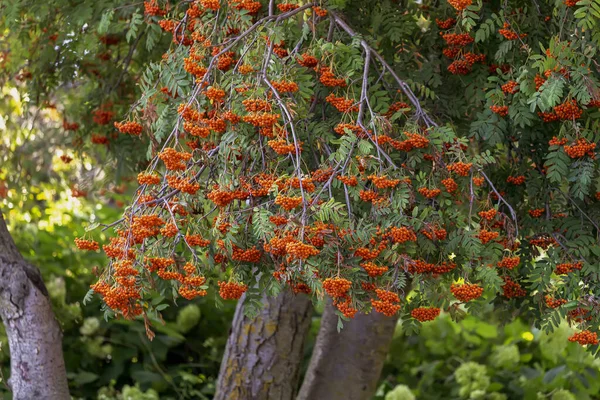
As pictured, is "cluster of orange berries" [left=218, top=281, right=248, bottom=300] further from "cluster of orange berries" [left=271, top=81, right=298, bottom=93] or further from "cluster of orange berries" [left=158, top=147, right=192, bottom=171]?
"cluster of orange berries" [left=271, top=81, right=298, bottom=93]

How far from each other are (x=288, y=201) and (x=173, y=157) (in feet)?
1.40

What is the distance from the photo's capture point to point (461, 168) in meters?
2.87

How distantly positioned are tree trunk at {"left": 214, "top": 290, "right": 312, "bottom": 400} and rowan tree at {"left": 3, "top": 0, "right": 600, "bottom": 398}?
1.46 m

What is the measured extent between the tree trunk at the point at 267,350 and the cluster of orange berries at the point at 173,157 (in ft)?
6.50

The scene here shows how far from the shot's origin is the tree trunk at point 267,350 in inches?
185

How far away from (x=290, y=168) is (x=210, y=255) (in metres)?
0.41

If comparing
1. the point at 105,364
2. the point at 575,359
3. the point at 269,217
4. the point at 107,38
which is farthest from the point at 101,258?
the point at 269,217

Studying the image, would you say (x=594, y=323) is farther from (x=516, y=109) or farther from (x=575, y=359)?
(x=575, y=359)

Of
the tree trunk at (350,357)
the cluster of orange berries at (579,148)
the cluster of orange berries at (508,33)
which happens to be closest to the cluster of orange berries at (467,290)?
the cluster of orange berries at (579,148)

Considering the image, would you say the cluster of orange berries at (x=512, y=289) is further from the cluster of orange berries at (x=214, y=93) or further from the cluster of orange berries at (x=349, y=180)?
the cluster of orange berries at (x=214, y=93)

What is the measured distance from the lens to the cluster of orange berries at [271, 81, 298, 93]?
9.28 feet

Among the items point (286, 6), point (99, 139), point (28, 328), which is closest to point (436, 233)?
point (286, 6)

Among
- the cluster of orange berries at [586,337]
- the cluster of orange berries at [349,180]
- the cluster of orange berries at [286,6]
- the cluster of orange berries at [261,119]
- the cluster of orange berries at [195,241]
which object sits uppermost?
the cluster of orange berries at [286,6]

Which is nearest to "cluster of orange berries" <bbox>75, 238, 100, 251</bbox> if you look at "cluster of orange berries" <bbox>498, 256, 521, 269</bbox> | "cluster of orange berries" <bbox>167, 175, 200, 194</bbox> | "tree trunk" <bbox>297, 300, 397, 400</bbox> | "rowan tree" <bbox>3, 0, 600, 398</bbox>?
"rowan tree" <bbox>3, 0, 600, 398</bbox>
